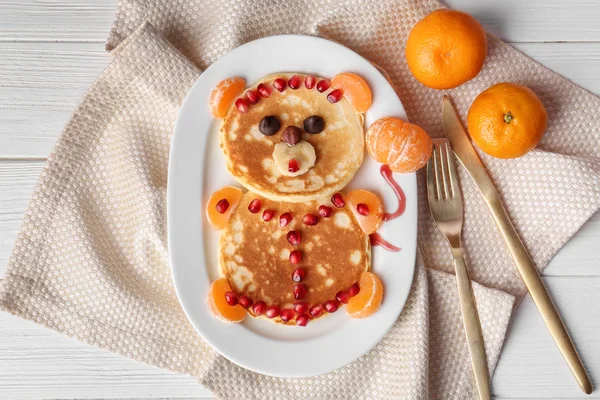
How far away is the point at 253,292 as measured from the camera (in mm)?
1915

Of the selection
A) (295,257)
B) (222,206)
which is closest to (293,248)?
(295,257)

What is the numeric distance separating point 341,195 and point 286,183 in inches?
7.2

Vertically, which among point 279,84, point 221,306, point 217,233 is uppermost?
point 279,84

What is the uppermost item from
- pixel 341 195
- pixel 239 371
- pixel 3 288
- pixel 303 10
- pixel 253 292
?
pixel 303 10

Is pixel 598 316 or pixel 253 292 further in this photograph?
pixel 598 316

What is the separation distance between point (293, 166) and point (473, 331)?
0.81m

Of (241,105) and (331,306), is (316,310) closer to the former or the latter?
(331,306)

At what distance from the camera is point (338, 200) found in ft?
6.24

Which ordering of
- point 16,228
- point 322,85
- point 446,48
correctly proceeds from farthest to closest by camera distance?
point 16,228
point 322,85
point 446,48

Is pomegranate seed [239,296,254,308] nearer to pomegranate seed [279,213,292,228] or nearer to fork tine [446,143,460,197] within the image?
pomegranate seed [279,213,292,228]

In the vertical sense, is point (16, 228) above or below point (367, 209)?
below

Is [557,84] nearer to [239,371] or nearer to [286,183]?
[286,183]

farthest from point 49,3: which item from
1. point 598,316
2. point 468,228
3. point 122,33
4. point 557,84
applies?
point 598,316

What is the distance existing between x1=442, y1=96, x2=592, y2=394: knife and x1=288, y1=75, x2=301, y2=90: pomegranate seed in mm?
506
